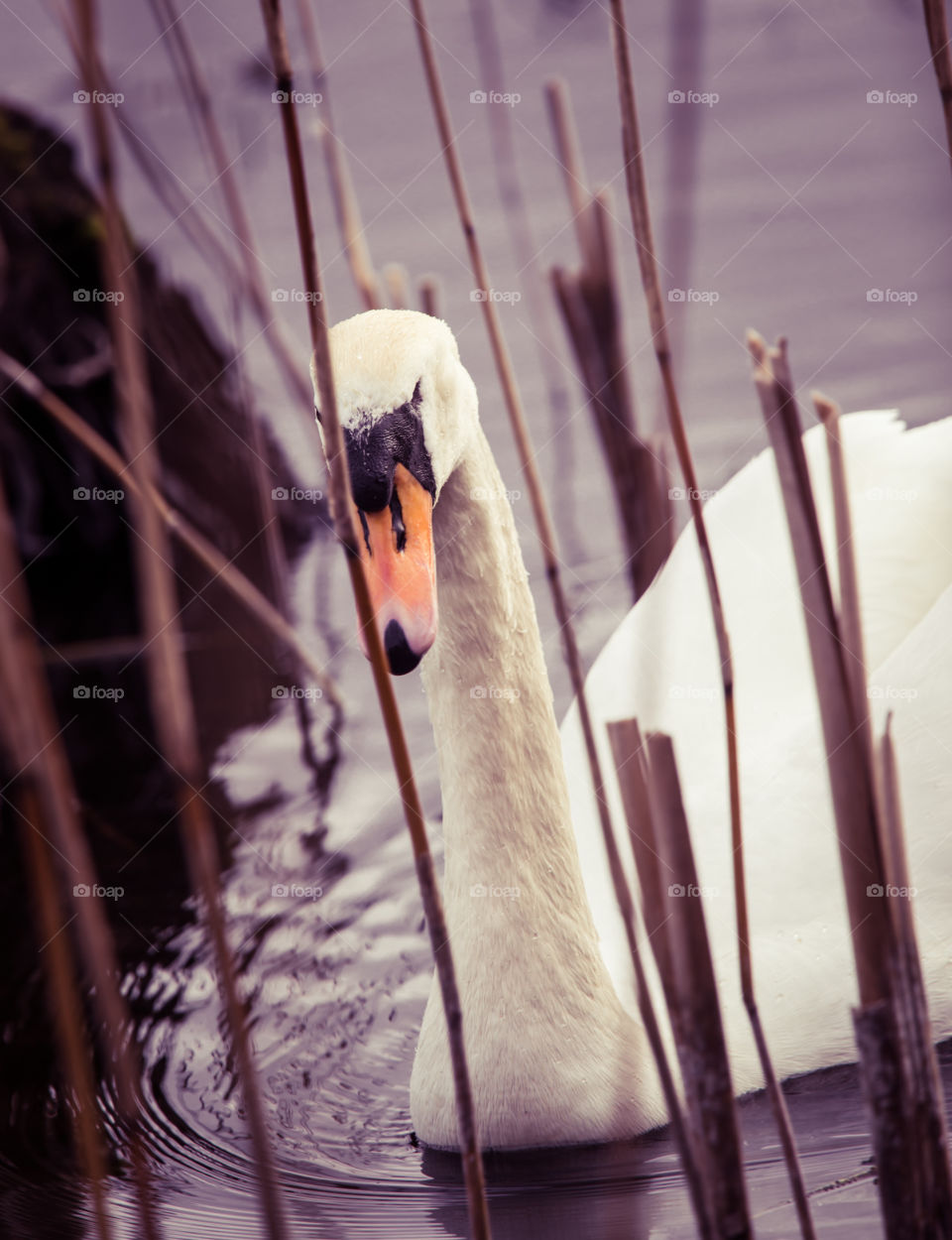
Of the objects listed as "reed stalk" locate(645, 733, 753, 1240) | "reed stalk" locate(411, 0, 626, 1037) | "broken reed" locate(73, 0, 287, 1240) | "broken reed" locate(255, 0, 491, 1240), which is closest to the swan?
"reed stalk" locate(411, 0, 626, 1037)

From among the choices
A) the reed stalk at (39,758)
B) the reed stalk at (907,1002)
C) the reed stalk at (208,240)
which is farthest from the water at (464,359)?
the reed stalk at (39,758)

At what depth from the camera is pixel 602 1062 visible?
2512 millimetres

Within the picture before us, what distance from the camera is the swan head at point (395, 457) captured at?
1.97 metres

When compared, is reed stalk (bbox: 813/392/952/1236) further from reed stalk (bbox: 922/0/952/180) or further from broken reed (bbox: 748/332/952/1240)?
reed stalk (bbox: 922/0/952/180)

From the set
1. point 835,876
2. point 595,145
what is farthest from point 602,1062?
point 595,145

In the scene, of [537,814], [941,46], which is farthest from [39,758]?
[537,814]

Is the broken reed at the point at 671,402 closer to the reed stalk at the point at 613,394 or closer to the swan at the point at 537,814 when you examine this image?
the reed stalk at the point at 613,394

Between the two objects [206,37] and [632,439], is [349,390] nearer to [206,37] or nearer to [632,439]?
[632,439]

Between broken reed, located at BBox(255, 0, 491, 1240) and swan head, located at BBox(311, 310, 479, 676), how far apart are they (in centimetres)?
36

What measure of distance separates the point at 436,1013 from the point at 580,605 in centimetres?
235

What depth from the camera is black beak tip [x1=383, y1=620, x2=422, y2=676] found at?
191 centimetres

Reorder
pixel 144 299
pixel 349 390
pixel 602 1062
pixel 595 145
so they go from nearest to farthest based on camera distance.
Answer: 1. pixel 349 390
2. pixel 602 1062
3. pixel 144 299
4. pixel 595 145

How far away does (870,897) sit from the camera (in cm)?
141

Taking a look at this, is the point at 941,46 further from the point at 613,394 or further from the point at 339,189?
the point at 339,189
